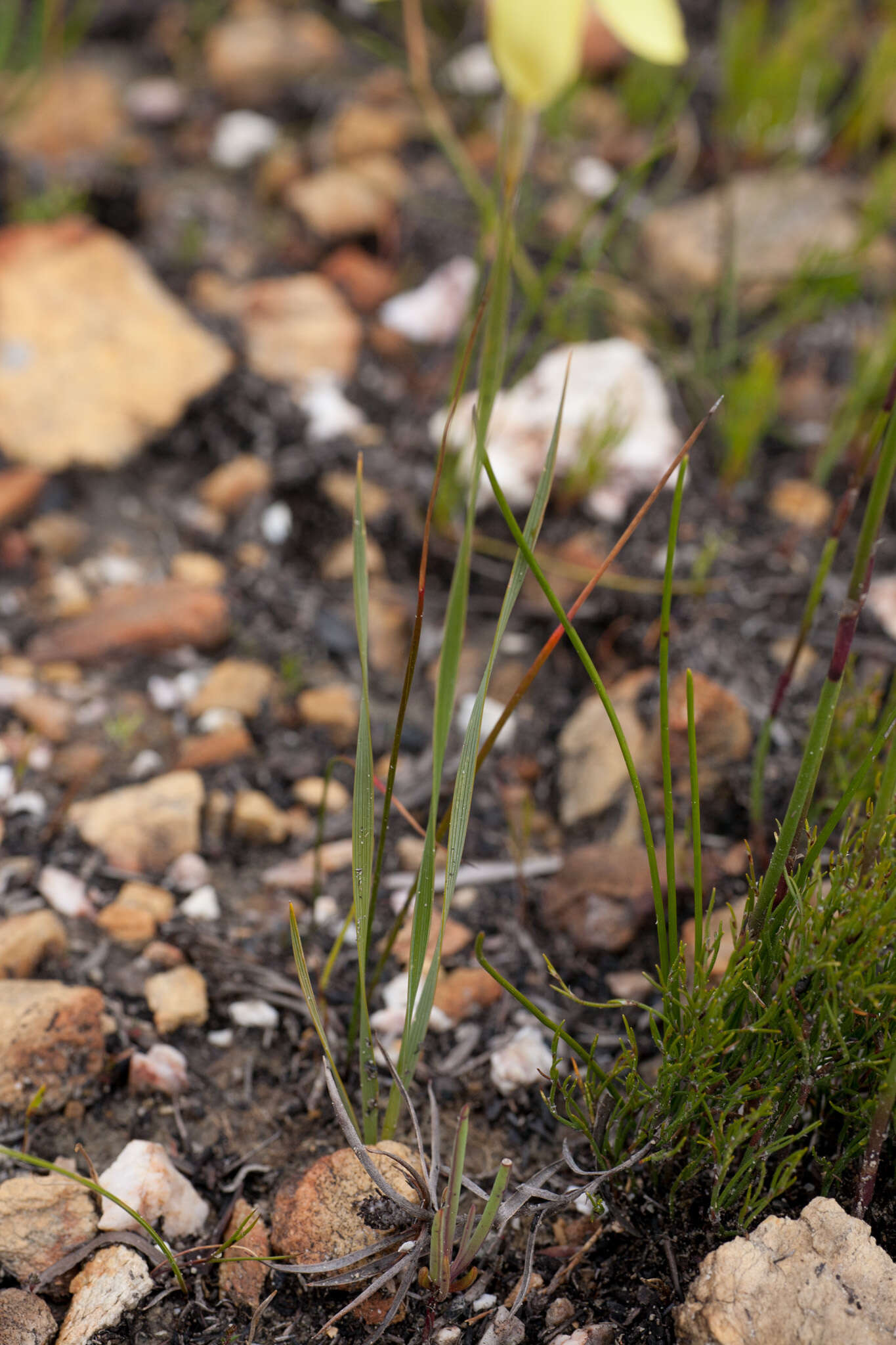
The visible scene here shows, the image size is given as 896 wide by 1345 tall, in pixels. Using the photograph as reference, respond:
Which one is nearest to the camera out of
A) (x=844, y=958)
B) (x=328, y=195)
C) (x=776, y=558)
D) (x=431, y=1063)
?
(x=844, y=958)

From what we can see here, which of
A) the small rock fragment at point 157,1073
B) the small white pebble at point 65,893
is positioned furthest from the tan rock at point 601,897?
the small white pebble at point 65,893

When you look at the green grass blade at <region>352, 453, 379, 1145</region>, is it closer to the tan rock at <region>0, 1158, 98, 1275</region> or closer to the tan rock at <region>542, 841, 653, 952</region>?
the tan rock at <region>0, 1158, 98, 1275</region>

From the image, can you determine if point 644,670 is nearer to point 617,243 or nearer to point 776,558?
point 776,558

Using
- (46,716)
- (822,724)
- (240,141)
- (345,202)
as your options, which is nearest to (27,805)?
(46,716)

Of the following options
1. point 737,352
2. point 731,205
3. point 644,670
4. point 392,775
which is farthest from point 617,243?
point 392,775

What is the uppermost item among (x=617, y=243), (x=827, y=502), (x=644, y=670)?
(x=617, y=243)

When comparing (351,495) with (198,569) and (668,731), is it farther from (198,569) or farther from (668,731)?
(668,731)
